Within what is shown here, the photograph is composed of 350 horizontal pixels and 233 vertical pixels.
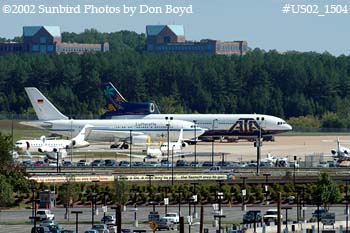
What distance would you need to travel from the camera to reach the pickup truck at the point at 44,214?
96.1 metres

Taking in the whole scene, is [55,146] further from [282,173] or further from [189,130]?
[282,173]

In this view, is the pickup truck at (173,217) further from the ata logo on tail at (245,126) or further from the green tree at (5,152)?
the ata logo on tail at (245,126)

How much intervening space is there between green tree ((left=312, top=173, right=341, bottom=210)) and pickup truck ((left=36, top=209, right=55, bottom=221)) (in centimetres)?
1815

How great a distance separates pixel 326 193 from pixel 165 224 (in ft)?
62.1

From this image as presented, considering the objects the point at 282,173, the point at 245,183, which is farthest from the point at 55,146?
the point at 245,183

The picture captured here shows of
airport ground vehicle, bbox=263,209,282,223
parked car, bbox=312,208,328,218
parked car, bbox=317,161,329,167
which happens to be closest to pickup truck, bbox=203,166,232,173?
parked car, bbox=317,161,329,167

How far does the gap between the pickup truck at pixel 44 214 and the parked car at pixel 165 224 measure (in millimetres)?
7010

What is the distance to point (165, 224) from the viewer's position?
3629 inches

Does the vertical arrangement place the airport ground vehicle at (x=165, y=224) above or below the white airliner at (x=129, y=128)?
below

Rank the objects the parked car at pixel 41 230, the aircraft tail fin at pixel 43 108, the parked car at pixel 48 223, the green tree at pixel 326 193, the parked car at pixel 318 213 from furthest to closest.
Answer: the aircraft tail fin at pixel 43 108 < the green tree at pixel 326 193 < the parked car at pixel 318 213 < the parked car at pixel 48 223 < the parked car at pixel 41 230

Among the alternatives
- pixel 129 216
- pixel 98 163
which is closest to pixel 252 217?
pixel 129 216

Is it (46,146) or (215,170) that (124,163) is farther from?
(46,146)

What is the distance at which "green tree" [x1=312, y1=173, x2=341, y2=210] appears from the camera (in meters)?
108

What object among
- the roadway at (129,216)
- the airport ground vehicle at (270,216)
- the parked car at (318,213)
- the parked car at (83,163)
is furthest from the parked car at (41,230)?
the parked car at (83,163)
